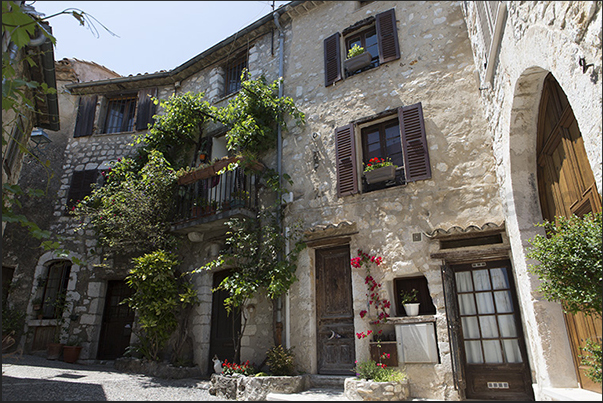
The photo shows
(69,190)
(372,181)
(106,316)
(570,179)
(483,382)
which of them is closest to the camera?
(570,179)

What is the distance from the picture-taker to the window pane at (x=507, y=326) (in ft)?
17.2

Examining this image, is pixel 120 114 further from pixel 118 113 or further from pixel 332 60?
pixel 332 60

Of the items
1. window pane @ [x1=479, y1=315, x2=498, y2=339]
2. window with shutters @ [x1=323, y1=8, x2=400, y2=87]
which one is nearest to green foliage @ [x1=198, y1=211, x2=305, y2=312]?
window pane @ [x1=479, y1=315, x2=498, y2=339]

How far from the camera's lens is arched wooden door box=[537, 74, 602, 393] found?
141 inches

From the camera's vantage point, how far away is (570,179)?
3.88 metres

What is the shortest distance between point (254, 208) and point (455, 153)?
3648mm

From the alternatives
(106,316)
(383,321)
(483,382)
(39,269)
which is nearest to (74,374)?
(106,316)

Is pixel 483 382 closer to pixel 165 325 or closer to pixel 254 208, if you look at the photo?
pixel 254 208

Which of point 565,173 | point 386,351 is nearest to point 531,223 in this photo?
point 565,173

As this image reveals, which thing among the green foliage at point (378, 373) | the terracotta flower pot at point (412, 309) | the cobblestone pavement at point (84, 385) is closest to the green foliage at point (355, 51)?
the terracotta flower pot at point (412, 309)

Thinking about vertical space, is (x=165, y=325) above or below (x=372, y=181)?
below

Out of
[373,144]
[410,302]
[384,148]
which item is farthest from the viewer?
[373,144]

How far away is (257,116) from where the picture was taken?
8.15m

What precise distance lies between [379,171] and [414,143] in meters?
0.72
